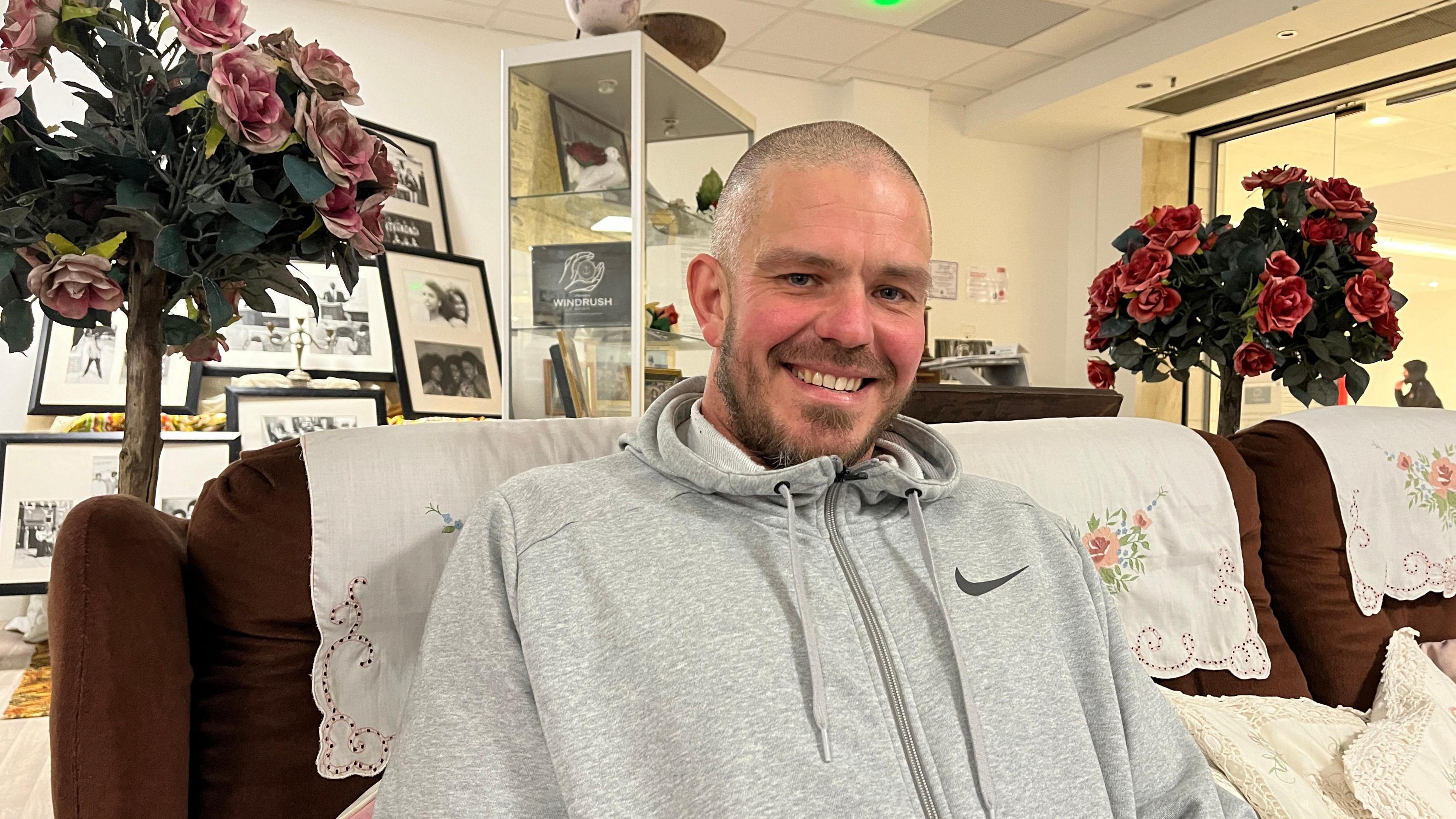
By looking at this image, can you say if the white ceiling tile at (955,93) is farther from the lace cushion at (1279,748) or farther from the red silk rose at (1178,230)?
the lace cushion at (1279,748)

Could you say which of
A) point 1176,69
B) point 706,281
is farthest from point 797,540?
point 1176,69

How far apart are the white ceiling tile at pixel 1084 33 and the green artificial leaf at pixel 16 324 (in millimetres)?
4124

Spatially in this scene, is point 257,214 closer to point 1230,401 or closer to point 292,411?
point 1230,401

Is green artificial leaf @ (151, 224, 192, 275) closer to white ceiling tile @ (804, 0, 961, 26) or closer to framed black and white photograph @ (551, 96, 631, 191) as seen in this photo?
framed black and white photograph @ (551, 96, 631, 191)

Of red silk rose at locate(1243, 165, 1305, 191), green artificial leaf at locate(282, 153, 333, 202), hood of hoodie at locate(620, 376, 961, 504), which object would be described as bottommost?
hood of hoodie at locate(620, 376, 961, 504)

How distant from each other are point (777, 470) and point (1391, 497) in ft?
4.20

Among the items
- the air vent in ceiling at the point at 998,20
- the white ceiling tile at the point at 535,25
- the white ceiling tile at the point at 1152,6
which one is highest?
the white ceiling tile at the point at 1152,6

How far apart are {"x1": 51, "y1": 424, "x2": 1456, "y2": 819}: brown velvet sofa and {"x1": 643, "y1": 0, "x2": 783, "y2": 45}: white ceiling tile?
11.0ft

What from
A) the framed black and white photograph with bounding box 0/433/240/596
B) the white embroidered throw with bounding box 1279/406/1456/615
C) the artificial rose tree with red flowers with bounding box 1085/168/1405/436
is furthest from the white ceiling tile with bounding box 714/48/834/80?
the white embroidered throw with bounding box 1279/406/1456/615

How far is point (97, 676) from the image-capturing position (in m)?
0.90

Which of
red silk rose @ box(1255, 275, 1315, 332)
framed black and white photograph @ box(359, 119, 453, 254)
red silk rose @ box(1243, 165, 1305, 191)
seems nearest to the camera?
red silk rose @ box(1255, 275, 1315, 332)

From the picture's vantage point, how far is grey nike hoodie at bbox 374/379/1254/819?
89 centimetres

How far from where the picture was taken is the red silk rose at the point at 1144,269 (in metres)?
2.05

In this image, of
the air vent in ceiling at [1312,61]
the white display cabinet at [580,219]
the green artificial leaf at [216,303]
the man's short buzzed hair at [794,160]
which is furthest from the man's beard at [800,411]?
the air vent in ceiling at [1312,61]
